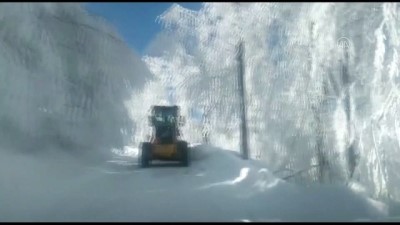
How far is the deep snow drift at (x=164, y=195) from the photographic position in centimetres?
912

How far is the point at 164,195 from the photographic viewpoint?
10352 millimetres

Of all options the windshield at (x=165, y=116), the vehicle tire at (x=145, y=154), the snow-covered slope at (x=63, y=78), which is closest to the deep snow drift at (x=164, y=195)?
the vehicle tire at (x=145, y=154)

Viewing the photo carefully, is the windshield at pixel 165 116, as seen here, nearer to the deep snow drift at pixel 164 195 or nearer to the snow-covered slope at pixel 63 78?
the deep snow drift at pixel 164 195

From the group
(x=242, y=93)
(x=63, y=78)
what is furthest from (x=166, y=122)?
(x=63, y=78)

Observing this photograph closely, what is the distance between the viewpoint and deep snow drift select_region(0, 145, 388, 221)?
912 centimetres

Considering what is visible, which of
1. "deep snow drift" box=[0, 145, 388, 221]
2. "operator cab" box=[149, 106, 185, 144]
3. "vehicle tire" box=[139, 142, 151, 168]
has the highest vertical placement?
"operator cab" box=[149, 106, 185, 144]

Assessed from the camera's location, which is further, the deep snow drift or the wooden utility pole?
the wooden utility pole

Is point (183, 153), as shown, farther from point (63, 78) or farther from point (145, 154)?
point (63, 78)

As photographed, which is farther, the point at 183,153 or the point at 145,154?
the point at 145,154

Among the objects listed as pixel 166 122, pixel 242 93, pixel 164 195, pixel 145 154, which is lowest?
pixel 164 195

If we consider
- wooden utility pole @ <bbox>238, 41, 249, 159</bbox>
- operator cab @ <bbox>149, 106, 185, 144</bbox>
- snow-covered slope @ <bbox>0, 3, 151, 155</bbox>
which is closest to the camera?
snow-covered slope @ <bbox>0, 3, 151, 155</bbox>

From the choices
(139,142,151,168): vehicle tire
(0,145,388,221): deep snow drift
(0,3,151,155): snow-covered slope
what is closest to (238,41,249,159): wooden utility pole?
(0,145,388,221): deep snow drift

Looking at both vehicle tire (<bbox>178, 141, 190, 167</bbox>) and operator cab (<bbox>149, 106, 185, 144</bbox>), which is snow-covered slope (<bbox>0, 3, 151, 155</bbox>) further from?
vehicle tire (<bbox>178, 141, 190, 167</bbox>)

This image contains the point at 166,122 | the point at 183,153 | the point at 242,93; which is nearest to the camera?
the point at 183,153
